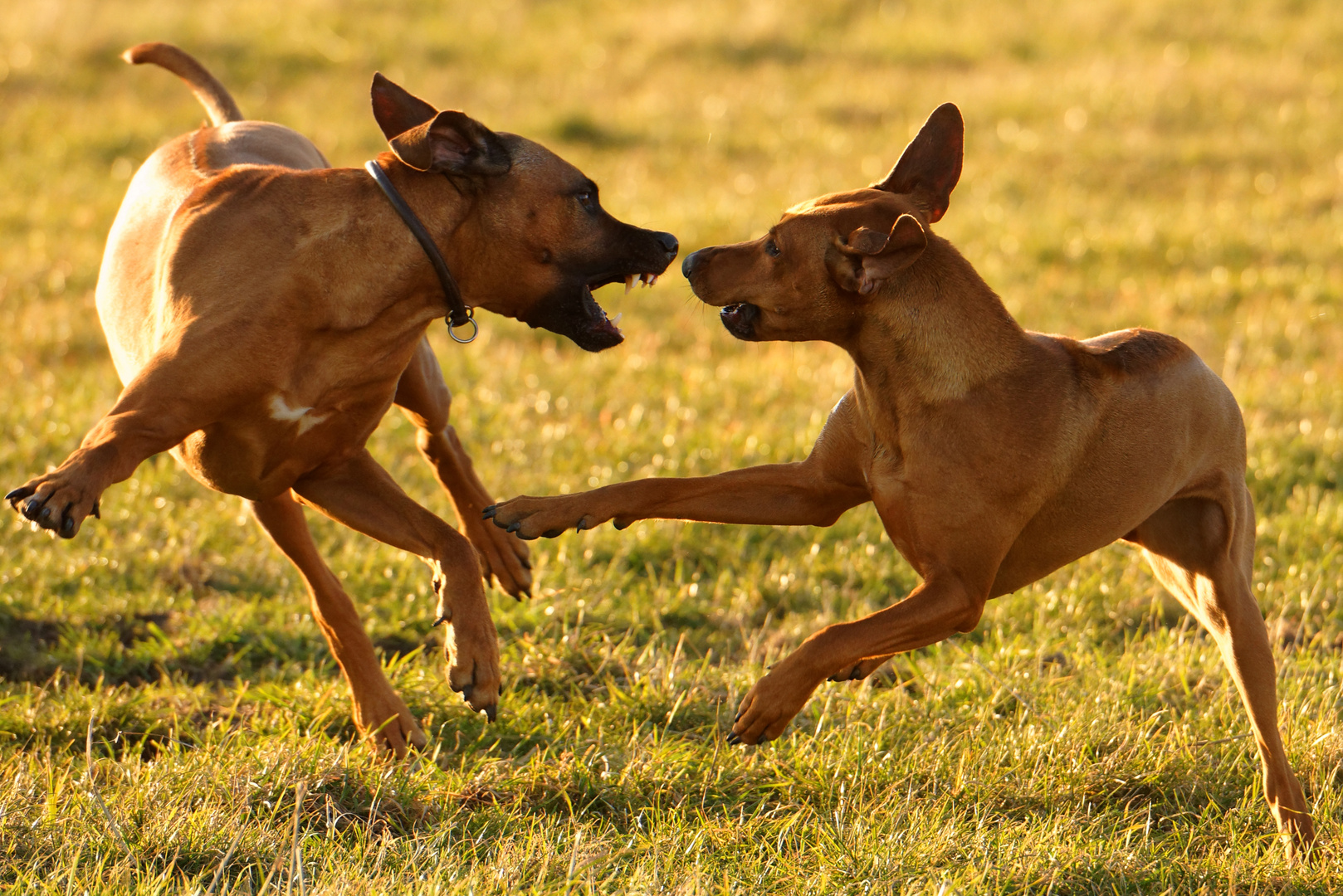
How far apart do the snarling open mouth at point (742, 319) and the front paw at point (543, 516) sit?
0.66m

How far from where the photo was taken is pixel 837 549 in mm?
6133

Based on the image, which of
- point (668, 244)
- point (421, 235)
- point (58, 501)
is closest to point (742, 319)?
point (668, 244)

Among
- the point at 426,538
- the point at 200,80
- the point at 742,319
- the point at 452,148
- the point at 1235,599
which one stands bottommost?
the point at 1235,599

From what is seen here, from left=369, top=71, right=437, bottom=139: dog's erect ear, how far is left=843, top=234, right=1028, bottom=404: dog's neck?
1.54 meters

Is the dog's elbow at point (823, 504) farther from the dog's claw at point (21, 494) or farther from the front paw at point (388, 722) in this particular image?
the dog's claw at point (21, 494)

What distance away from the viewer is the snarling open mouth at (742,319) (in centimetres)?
424

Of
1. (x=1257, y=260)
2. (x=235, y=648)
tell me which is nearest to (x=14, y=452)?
(x=235, y=648)

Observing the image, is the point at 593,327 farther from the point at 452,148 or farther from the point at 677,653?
the point at 677,653

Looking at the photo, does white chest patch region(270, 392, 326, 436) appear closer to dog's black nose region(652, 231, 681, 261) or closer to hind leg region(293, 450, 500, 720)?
Answer: hind leg region(293, 450, 500, 720)

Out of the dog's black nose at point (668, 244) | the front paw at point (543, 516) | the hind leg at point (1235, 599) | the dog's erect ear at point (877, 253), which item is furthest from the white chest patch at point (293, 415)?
the hind leg at point (1235, 599)

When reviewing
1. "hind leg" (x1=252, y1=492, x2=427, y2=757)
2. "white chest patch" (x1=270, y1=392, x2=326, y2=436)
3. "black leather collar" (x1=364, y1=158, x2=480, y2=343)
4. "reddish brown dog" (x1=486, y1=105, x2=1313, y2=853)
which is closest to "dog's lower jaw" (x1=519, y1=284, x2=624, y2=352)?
"black leather collar" (x1=364, y1=158, x2=480, y2=343)

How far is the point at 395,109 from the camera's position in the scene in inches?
180

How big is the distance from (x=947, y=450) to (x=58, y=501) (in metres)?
2.30

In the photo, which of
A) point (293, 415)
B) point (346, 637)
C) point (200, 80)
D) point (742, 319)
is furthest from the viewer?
point (200, 80)
